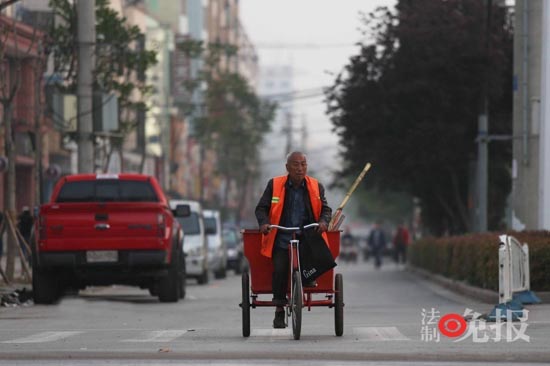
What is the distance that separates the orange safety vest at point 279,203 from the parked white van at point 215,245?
3005 centimetres

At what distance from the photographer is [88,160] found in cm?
3403

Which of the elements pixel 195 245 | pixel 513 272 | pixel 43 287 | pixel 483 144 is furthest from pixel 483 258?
pixel 483 144

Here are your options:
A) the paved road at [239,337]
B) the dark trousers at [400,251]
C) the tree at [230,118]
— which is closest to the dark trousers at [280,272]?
the paved road at [239,337]

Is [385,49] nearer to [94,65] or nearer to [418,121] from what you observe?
[418,121]

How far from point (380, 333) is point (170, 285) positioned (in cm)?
999

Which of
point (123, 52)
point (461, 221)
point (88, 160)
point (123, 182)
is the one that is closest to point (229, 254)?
point (461, 221)

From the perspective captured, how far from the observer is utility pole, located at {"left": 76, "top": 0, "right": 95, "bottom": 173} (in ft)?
109

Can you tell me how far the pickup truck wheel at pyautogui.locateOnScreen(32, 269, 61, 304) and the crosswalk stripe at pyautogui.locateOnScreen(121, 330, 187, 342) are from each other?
317 inches

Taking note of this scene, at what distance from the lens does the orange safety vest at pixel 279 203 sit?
14819 millimetres

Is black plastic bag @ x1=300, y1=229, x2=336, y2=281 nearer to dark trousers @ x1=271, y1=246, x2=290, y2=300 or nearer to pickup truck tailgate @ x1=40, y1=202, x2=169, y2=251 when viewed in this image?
dark trousers @ x1=271, y1=246, x2=290, y2=300

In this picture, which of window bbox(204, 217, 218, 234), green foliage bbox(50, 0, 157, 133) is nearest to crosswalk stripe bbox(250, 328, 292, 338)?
green foliage bbox(50, 0, 157, 133)

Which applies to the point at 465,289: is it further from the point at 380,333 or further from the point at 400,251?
the point at 400,251

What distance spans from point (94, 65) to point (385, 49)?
9046mm

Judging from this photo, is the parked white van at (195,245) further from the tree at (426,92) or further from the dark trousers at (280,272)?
the dark trousers at (280,272)
